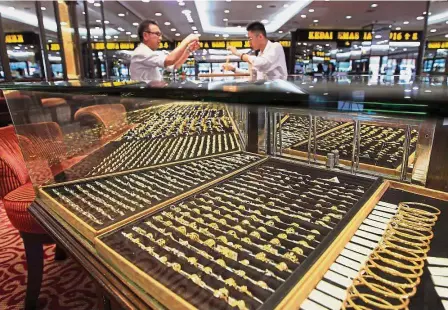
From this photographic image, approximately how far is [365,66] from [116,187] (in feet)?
44.0

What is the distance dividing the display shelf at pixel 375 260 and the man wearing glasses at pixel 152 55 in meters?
1.93

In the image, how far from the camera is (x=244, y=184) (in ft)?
3.53

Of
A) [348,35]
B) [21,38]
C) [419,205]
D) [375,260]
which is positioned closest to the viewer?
[375,260]

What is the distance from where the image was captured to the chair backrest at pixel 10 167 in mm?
1616

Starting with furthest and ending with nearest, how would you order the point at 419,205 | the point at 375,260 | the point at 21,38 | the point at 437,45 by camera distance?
1. the point at 437,45
2. the point at 21,38
3. the point at 419,205
4. the point at 375,260

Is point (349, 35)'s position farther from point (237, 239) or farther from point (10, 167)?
point (237, 239)

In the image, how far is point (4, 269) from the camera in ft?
6.85

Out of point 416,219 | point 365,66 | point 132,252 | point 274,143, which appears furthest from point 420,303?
point 365,66

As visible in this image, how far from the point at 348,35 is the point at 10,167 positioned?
1380 centimetres

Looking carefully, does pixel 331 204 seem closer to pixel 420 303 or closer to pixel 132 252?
pixel 420 303

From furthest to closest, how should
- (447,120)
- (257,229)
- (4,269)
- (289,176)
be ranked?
(4,269), (289,176), (257,229), (447,120)

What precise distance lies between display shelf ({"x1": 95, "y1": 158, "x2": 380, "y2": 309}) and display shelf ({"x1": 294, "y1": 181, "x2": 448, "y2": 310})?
35 mm

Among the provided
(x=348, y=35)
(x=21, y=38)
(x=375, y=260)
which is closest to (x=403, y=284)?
(x=375, y=260)

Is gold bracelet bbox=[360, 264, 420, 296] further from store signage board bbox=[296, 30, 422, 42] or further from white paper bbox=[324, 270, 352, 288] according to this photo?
store signage board bbox=[296, 30, 422, 42]
